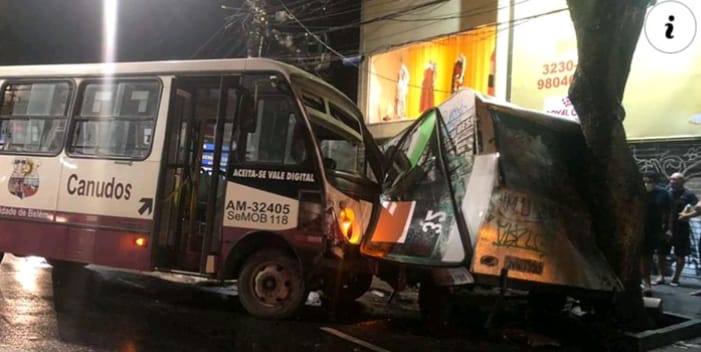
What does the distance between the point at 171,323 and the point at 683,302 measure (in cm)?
687

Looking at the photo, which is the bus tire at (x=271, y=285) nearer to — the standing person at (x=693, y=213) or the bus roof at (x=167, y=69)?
the bus roof at (x=167, y=69)

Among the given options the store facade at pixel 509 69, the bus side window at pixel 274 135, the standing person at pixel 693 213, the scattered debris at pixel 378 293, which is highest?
the store facade at pixel 509 69

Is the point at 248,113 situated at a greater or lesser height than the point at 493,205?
greater

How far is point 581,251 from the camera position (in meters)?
6.07

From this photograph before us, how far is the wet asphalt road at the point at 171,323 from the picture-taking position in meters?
5.69

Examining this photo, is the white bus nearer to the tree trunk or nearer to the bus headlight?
the bus headlight

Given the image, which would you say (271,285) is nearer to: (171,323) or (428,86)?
(171,323)

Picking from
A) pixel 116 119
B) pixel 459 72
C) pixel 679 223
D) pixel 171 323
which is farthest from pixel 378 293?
pixel 459 72

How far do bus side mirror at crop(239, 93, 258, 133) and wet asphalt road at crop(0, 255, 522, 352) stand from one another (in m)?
2.19

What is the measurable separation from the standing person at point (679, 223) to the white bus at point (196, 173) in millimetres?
5073

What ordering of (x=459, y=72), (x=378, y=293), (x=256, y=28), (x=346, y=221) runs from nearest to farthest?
(x=346, y=221), (x=378, y=293), (x=459, y=72), (x=256, y=28)

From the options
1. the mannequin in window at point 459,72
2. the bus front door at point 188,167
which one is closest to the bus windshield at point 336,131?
the bus front door at point 188,167

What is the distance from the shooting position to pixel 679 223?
377 inches

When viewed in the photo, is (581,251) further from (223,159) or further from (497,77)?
(497,77)
